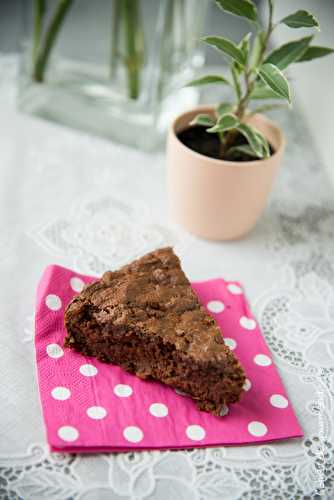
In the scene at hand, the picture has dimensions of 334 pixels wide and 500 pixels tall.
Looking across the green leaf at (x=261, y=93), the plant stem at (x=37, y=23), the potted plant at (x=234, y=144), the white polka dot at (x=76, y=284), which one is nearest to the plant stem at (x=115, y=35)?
the plant stem at (x=37, y=23)

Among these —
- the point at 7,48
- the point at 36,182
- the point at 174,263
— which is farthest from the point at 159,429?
the point at 7,48

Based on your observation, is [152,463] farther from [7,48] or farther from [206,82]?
[7,48]

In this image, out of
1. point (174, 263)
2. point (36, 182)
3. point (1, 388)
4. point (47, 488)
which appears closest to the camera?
point (47, 488)

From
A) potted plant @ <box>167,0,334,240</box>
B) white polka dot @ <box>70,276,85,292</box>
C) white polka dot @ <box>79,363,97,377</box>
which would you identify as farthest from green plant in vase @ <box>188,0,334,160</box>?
white polka dot @ <box>79,363,97,377</box>

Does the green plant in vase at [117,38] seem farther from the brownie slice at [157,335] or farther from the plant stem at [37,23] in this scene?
the brownie slice at [157,335]

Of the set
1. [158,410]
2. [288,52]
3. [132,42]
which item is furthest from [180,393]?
[132,42]

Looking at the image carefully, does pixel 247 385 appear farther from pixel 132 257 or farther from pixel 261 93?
pixel 261 93
